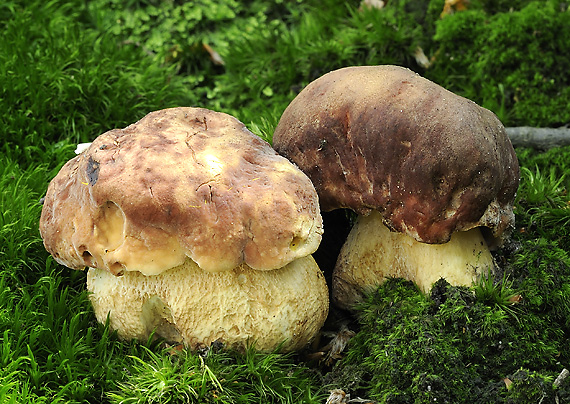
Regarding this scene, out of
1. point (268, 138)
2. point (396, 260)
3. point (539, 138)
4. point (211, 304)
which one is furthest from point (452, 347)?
point (539, 138)

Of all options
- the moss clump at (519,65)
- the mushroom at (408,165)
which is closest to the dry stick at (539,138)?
the moss clump at (519,65)

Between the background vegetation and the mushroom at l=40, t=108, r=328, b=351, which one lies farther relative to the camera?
the background vegetation

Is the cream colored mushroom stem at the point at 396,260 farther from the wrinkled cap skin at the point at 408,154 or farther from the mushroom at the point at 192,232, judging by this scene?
the mushroom at the point at 192,232

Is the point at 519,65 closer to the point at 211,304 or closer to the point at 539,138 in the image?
the point at 539,138

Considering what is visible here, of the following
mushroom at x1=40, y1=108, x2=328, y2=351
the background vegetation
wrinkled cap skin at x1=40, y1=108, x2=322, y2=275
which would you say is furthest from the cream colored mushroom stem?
wrinkled cap skin at x1=40, y1=108, x2=322, y2=275

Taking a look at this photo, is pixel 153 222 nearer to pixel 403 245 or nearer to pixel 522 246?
pixel 403 245

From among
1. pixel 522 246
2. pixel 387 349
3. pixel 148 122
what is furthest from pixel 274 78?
pixel 387 349

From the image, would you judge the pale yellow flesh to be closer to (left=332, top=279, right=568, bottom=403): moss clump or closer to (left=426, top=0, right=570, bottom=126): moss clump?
(left=332, top=279, right=568, bottom=403): moss clump
